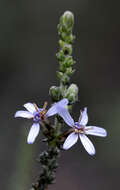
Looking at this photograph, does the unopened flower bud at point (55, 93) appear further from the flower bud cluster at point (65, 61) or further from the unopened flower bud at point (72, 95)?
the unopened flower bud at point (72, 95)

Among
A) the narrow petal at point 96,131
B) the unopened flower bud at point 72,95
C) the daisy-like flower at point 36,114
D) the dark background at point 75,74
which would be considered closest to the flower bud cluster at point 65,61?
the unopened flower bud at point 72,95

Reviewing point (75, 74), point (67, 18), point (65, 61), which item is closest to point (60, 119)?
point (65, 61)

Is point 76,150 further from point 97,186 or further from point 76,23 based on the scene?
point 76,23

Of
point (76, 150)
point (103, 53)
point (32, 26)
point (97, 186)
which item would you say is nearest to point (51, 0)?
point (32, 26)

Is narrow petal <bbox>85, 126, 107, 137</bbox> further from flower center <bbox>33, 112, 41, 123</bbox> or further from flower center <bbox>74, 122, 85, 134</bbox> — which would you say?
flower center <bbox>33, 112, 41, 123</bbox>

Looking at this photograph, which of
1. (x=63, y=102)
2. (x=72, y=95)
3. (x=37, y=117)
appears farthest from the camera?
(x=37, y=117)

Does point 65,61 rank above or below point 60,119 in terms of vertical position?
above

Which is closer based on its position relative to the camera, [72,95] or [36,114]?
[72,95]

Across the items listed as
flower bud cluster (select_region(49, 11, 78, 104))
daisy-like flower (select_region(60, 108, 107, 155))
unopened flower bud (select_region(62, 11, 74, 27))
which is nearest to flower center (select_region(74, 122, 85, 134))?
daisy-like flower (select_region(60, 108, 107, 155))

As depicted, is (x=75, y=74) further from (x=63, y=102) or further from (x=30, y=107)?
(x=63, y=102)
